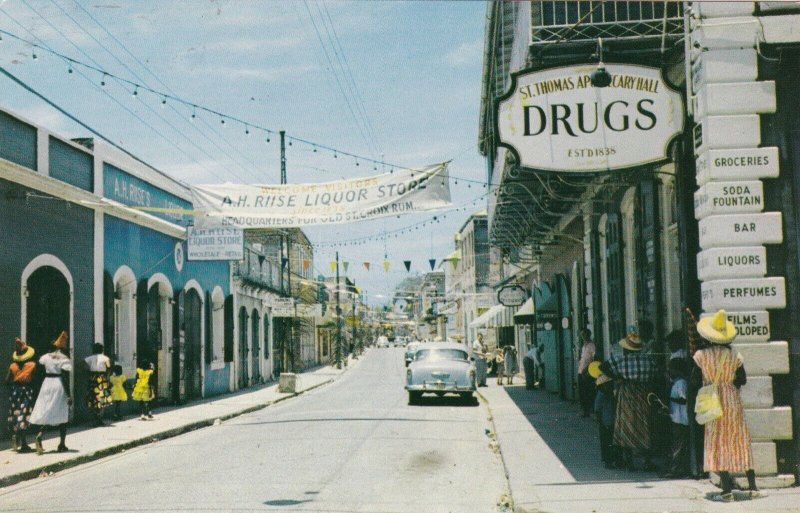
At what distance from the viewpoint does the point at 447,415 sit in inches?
768

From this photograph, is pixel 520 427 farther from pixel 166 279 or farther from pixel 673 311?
pixel 166 279

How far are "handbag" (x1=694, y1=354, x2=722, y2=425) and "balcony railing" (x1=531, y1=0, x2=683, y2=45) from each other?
5205 mm

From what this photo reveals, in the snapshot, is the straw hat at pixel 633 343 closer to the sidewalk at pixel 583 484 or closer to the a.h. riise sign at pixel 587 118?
the sidewalk at pixel 583 484

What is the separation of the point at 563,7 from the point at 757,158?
171 inches

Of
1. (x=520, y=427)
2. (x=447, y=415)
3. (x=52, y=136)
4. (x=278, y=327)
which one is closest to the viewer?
(x=520, y=427)

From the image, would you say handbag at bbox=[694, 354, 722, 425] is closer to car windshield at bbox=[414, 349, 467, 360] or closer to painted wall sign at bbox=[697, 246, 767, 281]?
painted wall sign at bbox=[697, 246, 767, 281]

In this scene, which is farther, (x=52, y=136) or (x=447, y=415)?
(x=447, y=415)

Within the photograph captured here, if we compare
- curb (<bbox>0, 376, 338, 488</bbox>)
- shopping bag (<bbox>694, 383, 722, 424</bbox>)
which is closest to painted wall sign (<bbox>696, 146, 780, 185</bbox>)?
shopping bag (<bbox>694, 383, 722, 424</bbox>)

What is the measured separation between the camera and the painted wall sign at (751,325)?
911 centimetres

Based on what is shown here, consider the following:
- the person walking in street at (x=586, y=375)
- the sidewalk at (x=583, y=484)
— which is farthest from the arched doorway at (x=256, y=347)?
the sidewalk at (x=583, y=484)

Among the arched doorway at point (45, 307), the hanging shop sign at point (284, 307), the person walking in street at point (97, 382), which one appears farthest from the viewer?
the hanging shop sign at point (284, 307)

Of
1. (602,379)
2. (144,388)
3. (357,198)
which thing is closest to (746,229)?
(602,379)

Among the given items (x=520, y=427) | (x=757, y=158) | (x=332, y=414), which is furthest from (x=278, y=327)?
(x=757, y=158)

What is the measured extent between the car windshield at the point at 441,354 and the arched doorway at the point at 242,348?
1230cm
